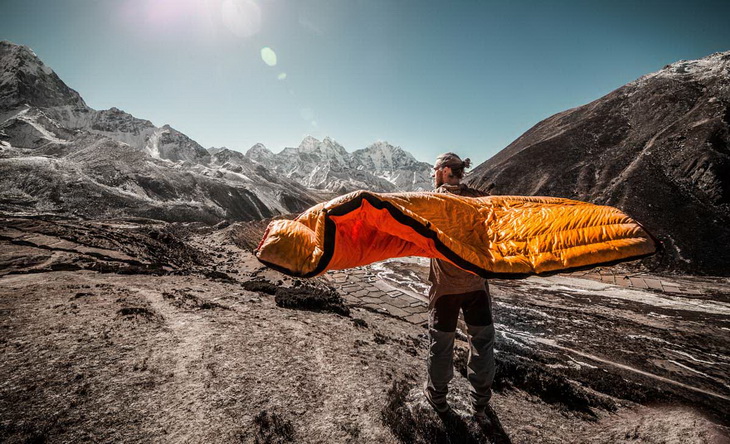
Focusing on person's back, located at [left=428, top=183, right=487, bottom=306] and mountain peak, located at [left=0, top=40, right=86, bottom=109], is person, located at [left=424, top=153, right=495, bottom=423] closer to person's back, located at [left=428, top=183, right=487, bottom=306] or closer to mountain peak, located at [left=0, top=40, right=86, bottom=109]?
person's back, located at [left=428, top=183, right=487, bottom=306]

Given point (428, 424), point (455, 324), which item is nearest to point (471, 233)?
point (455, 324)

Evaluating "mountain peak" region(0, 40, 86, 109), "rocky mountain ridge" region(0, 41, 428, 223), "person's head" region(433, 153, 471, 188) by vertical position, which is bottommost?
"person's head" region(433, 153, 471, 188)

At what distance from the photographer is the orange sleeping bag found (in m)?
2.26

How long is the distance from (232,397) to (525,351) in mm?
6450

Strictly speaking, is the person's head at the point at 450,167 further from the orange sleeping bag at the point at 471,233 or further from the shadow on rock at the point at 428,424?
the shadow on rock at the point at 428,424

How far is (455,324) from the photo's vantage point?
299cm

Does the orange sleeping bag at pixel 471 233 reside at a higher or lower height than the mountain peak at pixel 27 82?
lower

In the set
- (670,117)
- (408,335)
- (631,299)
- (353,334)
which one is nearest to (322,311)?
(353,334)

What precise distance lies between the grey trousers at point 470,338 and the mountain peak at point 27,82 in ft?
488

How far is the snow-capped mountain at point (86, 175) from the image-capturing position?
3180 centimetres

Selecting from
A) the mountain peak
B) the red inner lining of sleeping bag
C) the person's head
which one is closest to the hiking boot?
the red inner lining of sleeping bag

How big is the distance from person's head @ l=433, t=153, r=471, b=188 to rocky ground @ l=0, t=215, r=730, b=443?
2897 millimetres

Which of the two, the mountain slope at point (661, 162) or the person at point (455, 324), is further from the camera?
the mountain slope at point (661, 162)

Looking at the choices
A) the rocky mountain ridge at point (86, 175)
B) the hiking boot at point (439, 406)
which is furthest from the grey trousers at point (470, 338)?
the rocky mountain ridge at point (86, 175)
